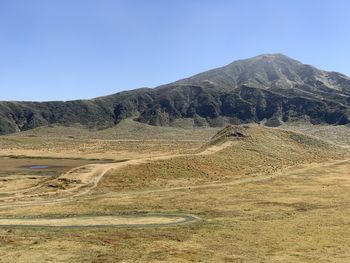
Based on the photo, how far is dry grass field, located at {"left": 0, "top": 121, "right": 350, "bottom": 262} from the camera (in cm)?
3114

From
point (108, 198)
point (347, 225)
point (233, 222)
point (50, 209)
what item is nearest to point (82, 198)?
point (108, 198)

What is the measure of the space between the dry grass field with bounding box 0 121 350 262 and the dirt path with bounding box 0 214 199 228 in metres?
0.17

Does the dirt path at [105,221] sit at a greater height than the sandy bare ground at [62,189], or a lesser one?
Answer: lesser

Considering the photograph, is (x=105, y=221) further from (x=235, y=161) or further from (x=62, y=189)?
(x=235, y=161)

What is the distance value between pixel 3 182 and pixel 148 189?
20.7 metres

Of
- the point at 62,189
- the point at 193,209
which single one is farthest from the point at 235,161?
the point at 193,209

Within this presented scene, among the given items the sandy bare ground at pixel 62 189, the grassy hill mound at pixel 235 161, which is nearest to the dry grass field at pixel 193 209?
the sandy bare ground at pixel 62 189

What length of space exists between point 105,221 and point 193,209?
9102 mm

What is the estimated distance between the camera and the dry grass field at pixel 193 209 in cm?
3114

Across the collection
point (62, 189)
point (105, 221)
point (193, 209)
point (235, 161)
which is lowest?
point (193, 209)

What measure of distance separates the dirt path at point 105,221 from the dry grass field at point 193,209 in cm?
17

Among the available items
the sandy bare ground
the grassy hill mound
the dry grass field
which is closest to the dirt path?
the dry grass field

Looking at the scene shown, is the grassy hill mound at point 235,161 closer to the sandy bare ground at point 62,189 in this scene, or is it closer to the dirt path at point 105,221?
the sandy bare ground at point 62,189

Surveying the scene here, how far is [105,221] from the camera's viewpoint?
41.8 m
